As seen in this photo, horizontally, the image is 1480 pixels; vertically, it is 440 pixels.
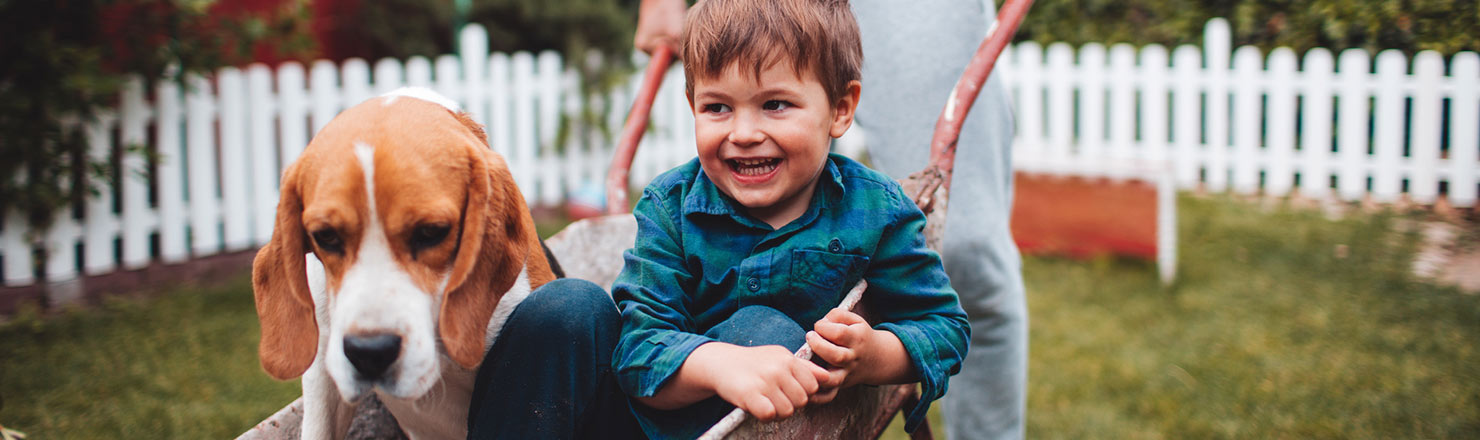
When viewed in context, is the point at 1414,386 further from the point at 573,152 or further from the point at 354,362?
the point at 573,152

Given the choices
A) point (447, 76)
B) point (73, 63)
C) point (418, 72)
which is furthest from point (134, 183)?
point (447, 76)

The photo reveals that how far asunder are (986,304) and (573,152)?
5.55m

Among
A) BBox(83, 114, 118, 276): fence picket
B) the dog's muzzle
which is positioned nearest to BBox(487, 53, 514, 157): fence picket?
BBox(83, 114, 118, 276): fence picket

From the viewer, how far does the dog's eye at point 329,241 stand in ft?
5.30

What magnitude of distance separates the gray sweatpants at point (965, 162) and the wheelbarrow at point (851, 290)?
27 cm

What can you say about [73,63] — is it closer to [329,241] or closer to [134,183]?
[134,183]

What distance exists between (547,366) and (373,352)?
34 centimetres

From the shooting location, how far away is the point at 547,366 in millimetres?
1808

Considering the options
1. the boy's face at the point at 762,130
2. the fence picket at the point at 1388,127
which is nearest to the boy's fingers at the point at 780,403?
the boy's face at the point at 762,130

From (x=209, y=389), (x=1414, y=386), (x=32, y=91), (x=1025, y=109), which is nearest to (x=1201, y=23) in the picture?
(x=1025, y=109)

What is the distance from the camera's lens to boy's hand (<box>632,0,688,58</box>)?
9.53 ft

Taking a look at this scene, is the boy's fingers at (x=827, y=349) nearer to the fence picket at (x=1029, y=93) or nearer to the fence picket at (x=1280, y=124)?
the fence picket at (x=1280, y=124)

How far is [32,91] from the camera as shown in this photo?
15.8ft

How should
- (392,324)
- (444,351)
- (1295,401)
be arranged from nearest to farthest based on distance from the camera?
1. (392,324)
2. (444,351)
3. (1295,401)
